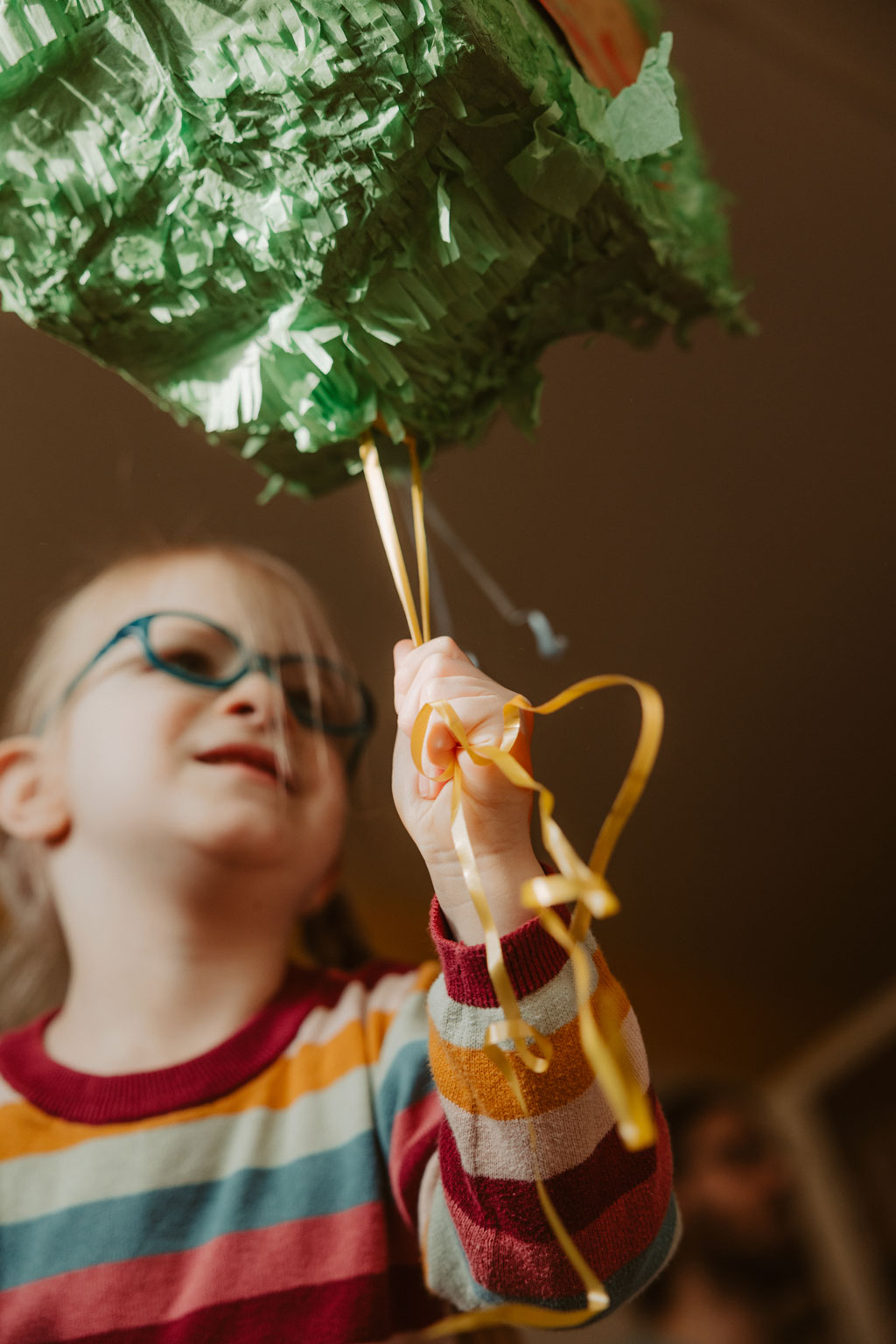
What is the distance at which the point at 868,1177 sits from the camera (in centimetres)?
127

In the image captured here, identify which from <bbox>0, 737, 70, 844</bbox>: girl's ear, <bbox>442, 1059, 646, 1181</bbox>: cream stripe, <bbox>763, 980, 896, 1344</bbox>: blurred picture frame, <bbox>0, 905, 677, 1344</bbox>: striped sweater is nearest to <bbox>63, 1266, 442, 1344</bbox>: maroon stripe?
<bbox>0, 905, 677, 1344</bbox>: striped sweater

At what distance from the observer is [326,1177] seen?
1.26ft

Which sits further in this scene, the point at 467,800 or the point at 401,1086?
the point at 401,1086

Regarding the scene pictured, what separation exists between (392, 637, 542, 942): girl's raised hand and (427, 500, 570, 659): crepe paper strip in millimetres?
119

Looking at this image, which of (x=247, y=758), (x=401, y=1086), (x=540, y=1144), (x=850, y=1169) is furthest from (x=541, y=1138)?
(x=850, y=1169)

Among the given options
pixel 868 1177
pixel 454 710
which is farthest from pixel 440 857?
pixel 868 1177

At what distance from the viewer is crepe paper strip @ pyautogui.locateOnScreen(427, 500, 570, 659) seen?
43cm

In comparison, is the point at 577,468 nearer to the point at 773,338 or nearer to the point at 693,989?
the point at 773,338

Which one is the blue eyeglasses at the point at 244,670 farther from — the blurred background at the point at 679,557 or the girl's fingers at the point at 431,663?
the girl's fingers at the point at 431,663

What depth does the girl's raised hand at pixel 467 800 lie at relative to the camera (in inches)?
11.1

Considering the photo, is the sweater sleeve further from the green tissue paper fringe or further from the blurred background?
the green tissue paper fringe

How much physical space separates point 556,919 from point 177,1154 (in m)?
0.24

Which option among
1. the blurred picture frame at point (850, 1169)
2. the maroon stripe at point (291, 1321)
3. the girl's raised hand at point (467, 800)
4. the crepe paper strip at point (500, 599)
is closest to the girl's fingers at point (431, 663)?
the girl's raised hand at point (467, 800)

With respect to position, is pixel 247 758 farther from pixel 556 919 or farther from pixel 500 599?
pixel 556 919
